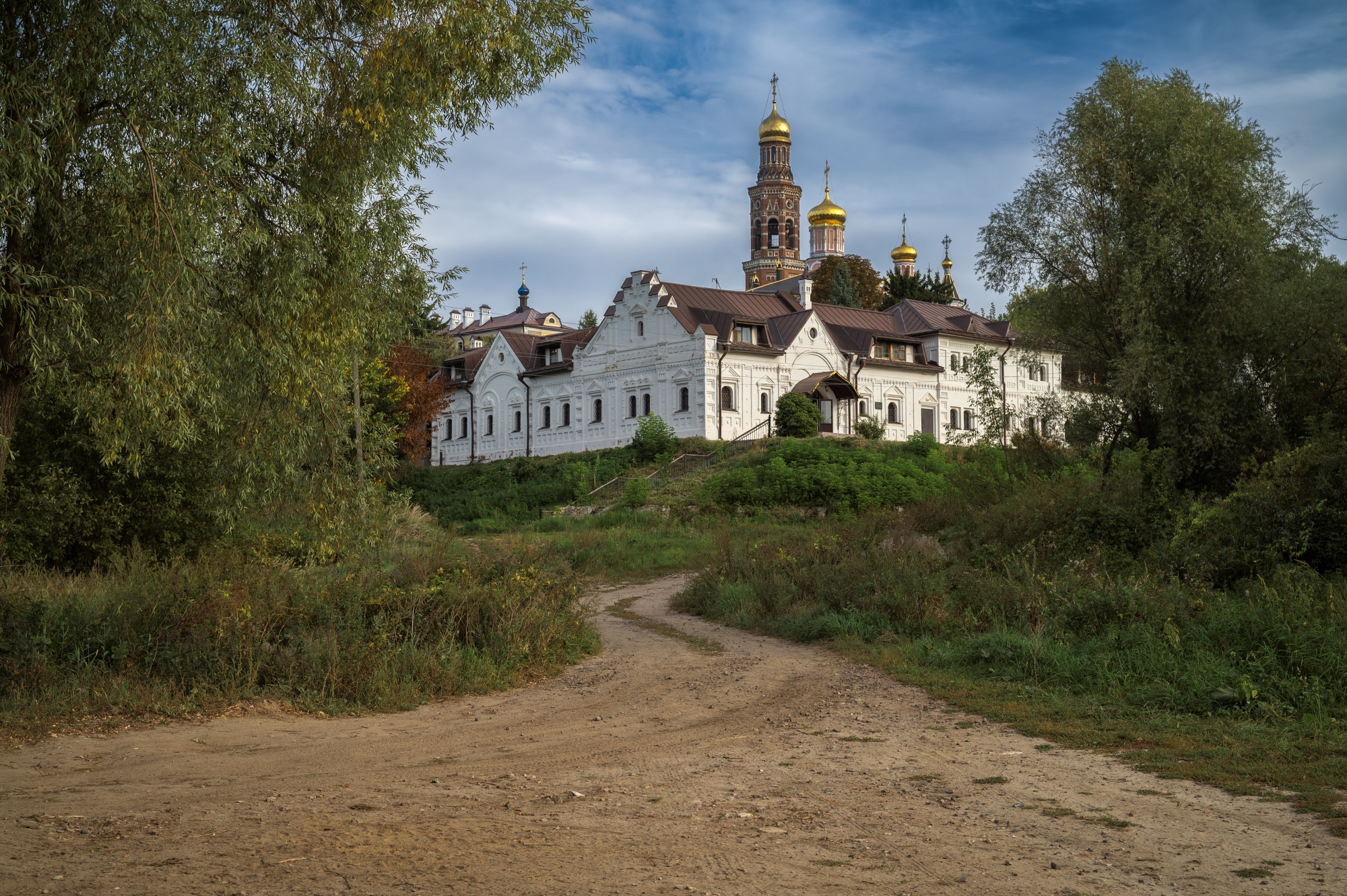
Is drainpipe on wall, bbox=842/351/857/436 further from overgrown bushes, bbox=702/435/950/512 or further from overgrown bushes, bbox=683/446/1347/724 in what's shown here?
overgrown bushes, bbox=683/446/1347/724

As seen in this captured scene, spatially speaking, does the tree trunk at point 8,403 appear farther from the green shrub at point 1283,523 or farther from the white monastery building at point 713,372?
the white monastery building at point 713,372

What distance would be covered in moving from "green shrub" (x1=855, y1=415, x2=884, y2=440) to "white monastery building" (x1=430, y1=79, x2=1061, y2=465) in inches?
22.2

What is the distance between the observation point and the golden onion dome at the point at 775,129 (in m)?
87.7

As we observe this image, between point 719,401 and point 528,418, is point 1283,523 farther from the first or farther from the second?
point 528,418

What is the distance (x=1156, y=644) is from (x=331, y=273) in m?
9.74

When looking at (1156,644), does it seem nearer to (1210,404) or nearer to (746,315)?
(1210,404)

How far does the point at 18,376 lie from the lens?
428 inches

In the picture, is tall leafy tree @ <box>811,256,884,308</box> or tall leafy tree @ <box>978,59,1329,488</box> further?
tall leafy tree @ <box>811,256,884,308</box>

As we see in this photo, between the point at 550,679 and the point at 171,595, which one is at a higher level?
the point at 171,595

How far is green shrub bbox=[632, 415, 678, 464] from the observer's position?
47094 mm

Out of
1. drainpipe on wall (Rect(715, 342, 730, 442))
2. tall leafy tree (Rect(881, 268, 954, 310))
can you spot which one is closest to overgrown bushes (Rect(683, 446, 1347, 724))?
drainpipe on wall (Rect(715, 342, 730, 442))

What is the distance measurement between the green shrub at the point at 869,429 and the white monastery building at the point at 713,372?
565 mm

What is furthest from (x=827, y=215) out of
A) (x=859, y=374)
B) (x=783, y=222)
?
(x=859, y=374)

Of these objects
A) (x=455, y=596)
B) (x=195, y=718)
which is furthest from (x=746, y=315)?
(x=195, y=718)
